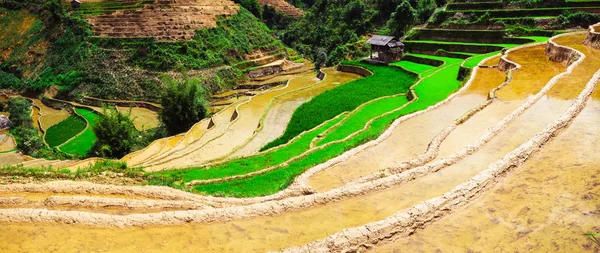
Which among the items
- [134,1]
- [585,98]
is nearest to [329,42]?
[134,1]

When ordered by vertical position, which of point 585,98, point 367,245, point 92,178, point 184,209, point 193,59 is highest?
point 585,98

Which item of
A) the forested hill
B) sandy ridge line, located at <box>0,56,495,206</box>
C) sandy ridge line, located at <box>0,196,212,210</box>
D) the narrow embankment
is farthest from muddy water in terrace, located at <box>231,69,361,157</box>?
the forested hill

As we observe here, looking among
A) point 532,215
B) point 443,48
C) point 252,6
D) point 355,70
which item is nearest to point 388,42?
point 355,70

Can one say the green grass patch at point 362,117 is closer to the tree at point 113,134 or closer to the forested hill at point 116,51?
the tree at point 113,134

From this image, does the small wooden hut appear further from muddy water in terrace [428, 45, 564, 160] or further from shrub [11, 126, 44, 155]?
shrub [11, 126, 44, 155]

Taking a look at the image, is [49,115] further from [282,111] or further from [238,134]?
[282,111]

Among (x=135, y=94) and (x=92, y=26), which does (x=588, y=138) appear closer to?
(x=135, y=94)
